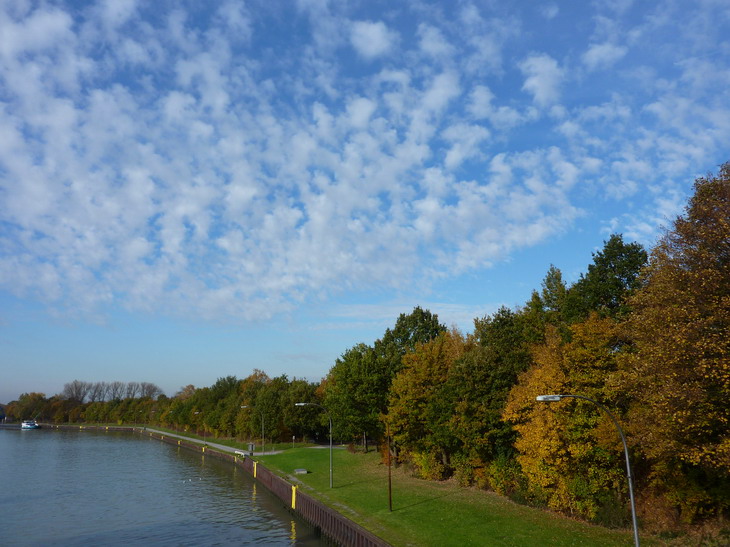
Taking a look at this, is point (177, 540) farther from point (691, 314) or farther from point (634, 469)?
point (691, 314)

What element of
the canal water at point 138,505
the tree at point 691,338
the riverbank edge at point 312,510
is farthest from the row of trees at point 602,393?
the canal water at point 138,505

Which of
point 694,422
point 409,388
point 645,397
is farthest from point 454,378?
point 694,422

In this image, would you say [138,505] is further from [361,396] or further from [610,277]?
[610,277]

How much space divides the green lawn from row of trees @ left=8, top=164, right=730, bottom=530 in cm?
222

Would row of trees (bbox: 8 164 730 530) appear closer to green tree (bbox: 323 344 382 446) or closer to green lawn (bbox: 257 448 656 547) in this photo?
green tree (bbox: 323 344 382 446)

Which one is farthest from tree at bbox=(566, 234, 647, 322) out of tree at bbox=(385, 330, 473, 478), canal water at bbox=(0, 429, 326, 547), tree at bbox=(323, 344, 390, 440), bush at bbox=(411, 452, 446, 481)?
canal water at bbox=(0, 429, 326, 547)

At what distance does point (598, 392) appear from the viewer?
35812mm

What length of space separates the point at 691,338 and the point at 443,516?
2219 cm

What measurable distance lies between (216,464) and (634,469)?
2885 inches

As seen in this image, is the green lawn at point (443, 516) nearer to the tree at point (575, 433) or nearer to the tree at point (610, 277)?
the tree at point (575, 433)

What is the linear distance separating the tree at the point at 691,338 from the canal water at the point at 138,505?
1079 inches

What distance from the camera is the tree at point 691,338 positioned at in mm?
22953

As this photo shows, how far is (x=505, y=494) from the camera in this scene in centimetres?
4356

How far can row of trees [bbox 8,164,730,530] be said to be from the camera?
23938 mm
